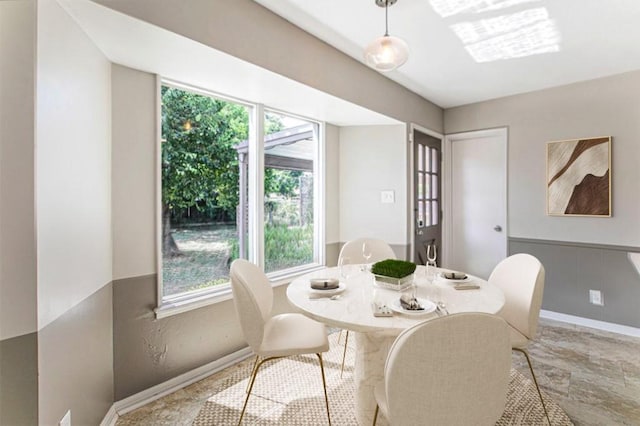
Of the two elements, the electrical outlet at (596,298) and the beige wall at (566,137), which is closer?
the beige wall at (566,137)

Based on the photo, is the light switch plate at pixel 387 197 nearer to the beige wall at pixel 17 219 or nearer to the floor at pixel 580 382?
the floor at pixel 580 382

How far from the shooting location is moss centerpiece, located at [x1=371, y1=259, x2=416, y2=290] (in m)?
1.64

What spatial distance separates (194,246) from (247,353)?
98cm

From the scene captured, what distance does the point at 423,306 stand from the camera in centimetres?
136

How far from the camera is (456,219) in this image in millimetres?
4117

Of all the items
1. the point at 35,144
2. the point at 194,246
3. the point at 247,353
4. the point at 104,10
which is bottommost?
the point at 247,353

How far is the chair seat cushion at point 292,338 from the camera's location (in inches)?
61.7

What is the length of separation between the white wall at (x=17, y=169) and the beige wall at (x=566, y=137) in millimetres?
4111

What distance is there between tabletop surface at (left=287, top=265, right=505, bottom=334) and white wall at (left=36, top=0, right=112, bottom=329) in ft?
3.26

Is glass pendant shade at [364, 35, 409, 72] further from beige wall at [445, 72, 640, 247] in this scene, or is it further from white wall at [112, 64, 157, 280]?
beige wall at [445, 72, 640, 247]

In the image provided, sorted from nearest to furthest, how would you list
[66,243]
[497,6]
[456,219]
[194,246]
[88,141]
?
[66,243] < [88,141] < [497,6] < [194,246] < [456,219]

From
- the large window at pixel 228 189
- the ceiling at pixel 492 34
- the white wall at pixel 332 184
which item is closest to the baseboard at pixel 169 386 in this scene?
the large window at pixel 228 189

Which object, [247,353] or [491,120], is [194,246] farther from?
[491,120]

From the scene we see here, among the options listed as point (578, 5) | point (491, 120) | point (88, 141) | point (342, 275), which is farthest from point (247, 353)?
point (491, 120)
